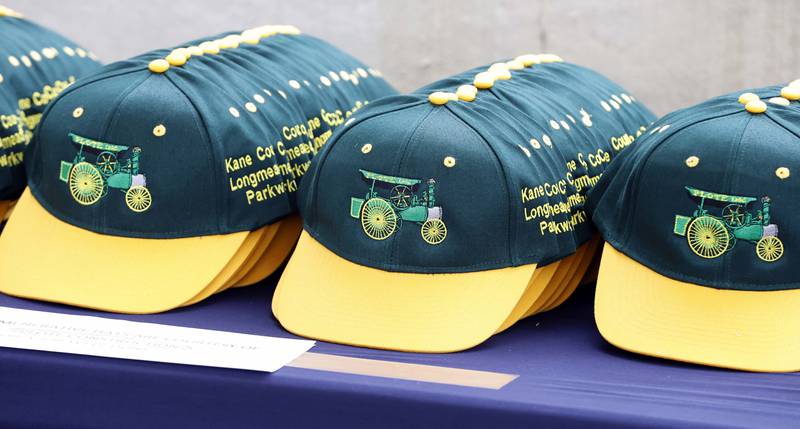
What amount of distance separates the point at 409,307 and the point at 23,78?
1.02m

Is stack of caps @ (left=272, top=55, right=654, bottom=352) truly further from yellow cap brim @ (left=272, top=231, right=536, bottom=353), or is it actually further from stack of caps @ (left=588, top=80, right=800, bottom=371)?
stack of caps @ (left=588, top=80, right=800, bottom=371)

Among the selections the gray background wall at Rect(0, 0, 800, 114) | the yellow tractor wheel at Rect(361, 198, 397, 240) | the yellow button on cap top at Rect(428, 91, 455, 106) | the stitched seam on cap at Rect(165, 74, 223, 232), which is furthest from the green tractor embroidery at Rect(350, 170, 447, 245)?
the gray background wall at Rect(0, 0, 800, 114)

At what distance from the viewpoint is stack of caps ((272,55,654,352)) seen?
6.12ft

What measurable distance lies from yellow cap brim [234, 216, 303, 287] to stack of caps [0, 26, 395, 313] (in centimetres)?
4

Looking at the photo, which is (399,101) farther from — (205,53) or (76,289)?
(76,289)

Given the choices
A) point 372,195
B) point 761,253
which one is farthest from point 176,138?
point 761,253

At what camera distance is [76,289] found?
204 centimetres

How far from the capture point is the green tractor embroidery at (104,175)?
2035 mm

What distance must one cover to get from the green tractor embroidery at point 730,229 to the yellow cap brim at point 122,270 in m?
0.75

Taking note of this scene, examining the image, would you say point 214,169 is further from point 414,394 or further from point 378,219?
point 414,394

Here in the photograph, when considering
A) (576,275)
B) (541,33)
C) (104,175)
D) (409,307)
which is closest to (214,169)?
(104,175)

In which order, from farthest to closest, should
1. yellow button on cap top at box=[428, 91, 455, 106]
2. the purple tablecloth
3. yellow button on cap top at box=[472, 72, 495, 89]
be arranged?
yellow button on cap top at box=[472, 72, 495, 89], yellow button on cap top at box=[428, 91, 455, 106], the purple tablecloth

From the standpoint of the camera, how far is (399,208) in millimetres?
1878

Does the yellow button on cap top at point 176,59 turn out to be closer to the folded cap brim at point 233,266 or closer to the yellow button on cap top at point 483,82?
the folded cap brim at point 233,266
